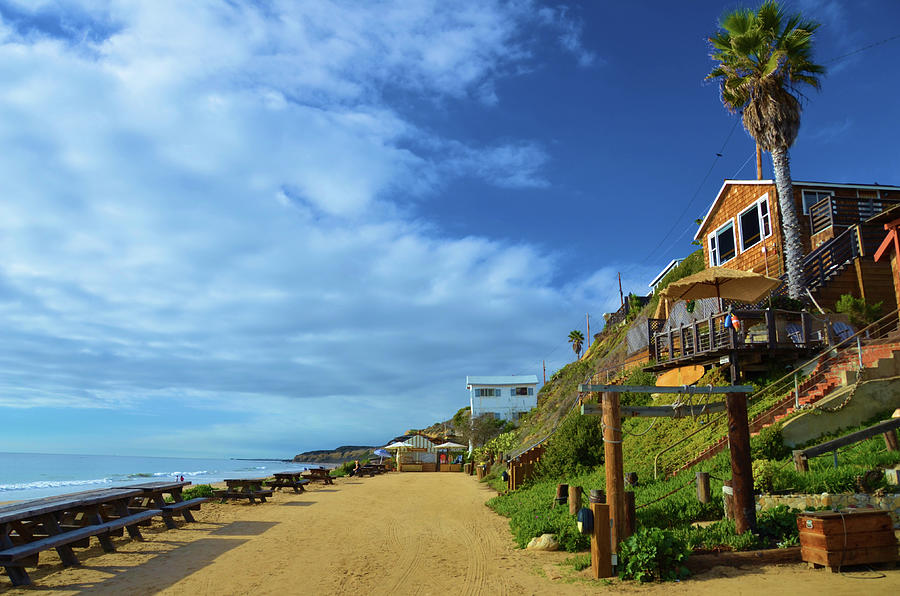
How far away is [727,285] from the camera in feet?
56.9

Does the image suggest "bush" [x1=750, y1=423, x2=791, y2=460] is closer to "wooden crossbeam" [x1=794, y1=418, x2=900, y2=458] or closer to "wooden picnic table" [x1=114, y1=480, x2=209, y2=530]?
"wooden crossbeam" [x1=794, y1=418, x2=900, y2=458]

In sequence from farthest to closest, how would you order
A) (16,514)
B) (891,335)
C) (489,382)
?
(489,382), (891,335), (16,514)

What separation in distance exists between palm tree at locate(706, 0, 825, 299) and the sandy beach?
15.5m

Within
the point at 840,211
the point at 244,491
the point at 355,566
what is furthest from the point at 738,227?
the point at 355,566

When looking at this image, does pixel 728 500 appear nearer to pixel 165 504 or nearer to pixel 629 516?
pixel 629 516

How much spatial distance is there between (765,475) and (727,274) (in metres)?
8.18

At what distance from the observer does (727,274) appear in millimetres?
16781

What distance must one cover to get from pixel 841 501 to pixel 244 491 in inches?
592

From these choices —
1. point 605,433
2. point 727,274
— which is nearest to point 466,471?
point 727,274

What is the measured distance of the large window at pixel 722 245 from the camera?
1077 inches

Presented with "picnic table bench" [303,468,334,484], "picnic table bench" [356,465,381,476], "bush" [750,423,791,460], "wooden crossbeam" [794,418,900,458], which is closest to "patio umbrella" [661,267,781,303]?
"bush" [750,423,791,460]

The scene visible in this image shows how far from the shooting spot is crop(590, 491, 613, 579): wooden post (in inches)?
294

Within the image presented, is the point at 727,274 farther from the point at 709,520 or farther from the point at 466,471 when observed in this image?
the point at 466,471

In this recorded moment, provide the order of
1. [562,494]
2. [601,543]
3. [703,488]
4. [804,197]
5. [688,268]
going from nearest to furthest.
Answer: [601,543], [703,488], [562,494], [804,197], [688,268]
